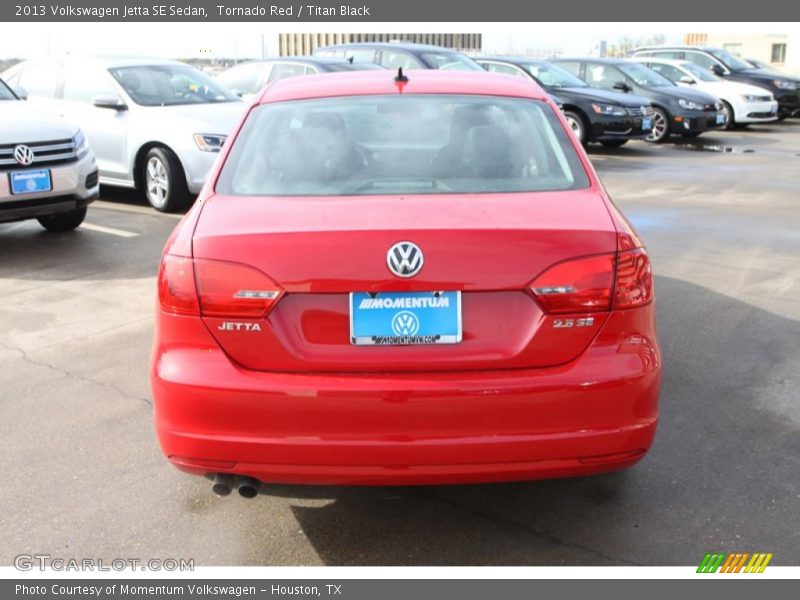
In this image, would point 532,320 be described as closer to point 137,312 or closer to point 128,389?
point 128,389

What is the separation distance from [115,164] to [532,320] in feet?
26.7

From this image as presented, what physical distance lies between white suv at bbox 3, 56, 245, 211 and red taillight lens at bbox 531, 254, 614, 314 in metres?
6.85

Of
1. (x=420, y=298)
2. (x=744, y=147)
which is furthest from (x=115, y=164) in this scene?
(x=744, y=147)

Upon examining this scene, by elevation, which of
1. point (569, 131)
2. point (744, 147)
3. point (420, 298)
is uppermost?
point (569, 131)

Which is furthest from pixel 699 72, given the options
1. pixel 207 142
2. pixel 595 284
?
pixel 595 284

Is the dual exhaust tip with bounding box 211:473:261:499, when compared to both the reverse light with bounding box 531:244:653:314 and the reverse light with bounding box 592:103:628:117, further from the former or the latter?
the reverse light with bounding box 592:103:628:117

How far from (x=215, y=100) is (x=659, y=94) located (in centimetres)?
1050

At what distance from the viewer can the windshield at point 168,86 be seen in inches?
392

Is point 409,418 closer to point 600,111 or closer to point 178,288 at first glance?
point 178,288

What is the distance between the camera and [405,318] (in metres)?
Answer: 2.77

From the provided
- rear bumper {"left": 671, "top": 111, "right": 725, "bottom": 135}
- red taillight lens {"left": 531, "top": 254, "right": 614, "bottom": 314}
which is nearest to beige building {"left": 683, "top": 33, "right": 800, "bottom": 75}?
rear bumper {"left": 671, "top": 111, "right": 725, "bottom": 135}

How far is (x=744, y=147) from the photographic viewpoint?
17.3 meters

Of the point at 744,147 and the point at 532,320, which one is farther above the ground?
the point at 532,320

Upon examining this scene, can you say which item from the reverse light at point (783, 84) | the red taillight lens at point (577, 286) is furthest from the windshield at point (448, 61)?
the red taillight lens at point (577, 286)
